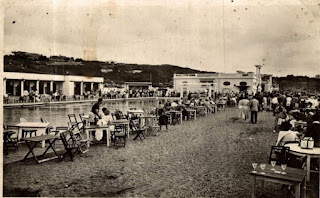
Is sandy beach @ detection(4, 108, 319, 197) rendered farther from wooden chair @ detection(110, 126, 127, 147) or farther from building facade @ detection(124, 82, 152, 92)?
building facade @ detection(124, 82, 152, 92)

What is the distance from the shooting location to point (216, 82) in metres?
39.4

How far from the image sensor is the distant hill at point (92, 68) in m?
7.43

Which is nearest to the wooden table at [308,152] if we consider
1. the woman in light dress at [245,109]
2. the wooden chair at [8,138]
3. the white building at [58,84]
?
the wooden chair at [8,138]

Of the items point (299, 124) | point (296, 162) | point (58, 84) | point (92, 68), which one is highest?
point (92, 68)

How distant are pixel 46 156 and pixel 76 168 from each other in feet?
4.24

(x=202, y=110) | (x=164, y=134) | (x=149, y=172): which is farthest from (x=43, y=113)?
(x=149, y=172)

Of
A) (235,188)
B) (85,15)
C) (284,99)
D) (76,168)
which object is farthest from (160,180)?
(284,99)

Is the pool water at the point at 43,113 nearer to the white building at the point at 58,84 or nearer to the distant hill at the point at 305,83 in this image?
the white building at the point at 58,84

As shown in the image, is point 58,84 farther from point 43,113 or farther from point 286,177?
point 286,177

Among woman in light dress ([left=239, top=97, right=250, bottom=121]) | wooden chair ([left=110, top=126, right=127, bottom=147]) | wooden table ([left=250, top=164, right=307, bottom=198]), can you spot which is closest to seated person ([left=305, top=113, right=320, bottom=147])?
wooden table ([left=250, top=164, right=307, bottom=198])

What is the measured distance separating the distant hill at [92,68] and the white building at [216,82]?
1.62m

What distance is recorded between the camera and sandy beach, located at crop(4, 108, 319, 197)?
4410 millimetres

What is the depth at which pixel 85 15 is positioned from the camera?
6.64m

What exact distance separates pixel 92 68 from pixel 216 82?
26439mm
